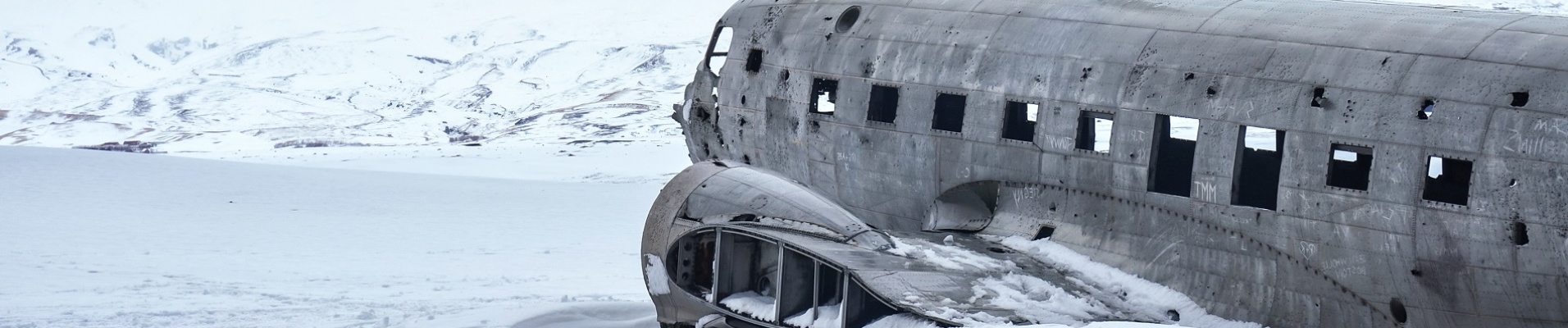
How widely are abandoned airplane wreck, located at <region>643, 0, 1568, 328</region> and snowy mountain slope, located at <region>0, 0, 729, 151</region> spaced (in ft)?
171

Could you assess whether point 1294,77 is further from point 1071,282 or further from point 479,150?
point 479,150

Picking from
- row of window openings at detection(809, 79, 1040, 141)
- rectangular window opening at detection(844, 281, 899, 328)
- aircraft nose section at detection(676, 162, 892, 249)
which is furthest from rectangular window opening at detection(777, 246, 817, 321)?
row of window openings at detection(809, 79, 1040, 141)

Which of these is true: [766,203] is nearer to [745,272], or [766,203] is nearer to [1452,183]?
[745,272]

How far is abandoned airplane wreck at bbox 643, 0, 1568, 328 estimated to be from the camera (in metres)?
10.8

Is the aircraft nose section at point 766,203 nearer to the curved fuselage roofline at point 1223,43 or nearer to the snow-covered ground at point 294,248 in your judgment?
the curved fuselage roofline at point 1223,43

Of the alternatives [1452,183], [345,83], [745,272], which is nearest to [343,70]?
[345,83]

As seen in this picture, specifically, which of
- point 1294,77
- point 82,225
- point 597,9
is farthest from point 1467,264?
point 597,9

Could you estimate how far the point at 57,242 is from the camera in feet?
79.7

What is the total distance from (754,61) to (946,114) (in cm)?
371

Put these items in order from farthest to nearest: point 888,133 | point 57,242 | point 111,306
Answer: point 57,242 < point 111,306 < point 888,133

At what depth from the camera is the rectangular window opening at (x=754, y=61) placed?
59.2 ft

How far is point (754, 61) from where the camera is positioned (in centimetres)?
1817

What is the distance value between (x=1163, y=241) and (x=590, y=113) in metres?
63.6

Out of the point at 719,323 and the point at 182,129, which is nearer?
the point at 719,323
